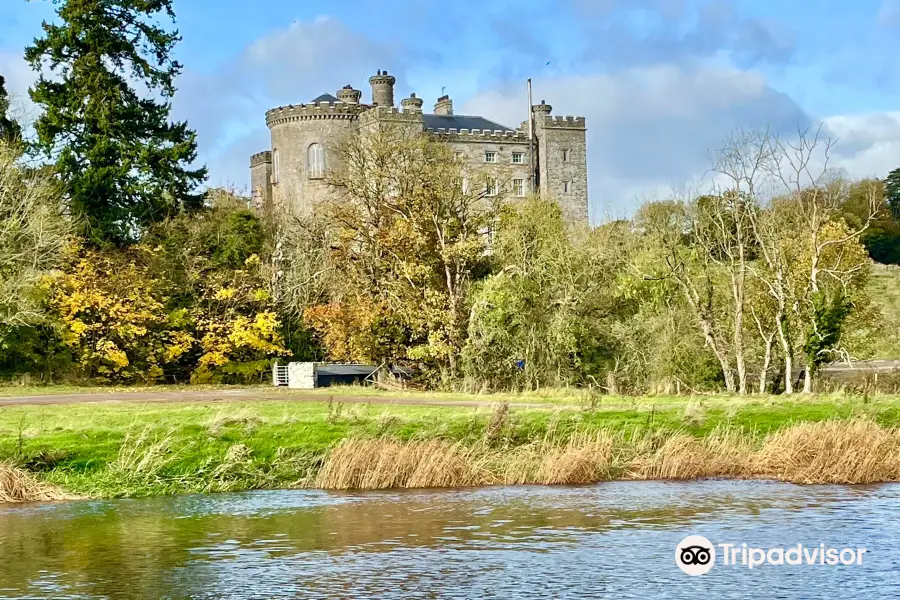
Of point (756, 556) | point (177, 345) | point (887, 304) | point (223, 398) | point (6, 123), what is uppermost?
point (6, 123)

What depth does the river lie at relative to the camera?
492 inches

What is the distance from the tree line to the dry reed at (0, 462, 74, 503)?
18.5m

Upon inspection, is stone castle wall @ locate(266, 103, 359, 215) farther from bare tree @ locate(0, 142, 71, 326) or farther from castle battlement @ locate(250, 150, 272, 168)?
bare tree @ locate(0, 142, 71, 326)

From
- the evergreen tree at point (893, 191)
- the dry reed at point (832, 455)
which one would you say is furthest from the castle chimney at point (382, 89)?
the dry reed at point (832, 455)

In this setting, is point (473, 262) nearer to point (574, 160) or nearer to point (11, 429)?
point (11, 429)

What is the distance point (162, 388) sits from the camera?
38281 millimetres

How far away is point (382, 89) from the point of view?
69.6 metres

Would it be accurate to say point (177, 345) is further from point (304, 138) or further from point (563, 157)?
point (563, 157)

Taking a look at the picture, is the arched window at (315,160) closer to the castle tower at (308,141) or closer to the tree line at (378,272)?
the castle tower at (308,141)

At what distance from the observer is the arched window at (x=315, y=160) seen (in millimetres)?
67688

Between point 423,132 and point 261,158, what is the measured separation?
12715mm

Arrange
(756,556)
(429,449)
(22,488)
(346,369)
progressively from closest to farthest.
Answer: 1. (756,556)
2. (22,488)
3. (429,449)
4. (346,369)

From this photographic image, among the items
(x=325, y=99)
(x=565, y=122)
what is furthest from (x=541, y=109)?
(x=325, y=99)

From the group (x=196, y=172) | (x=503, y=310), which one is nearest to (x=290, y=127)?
(x=196, y=172)
